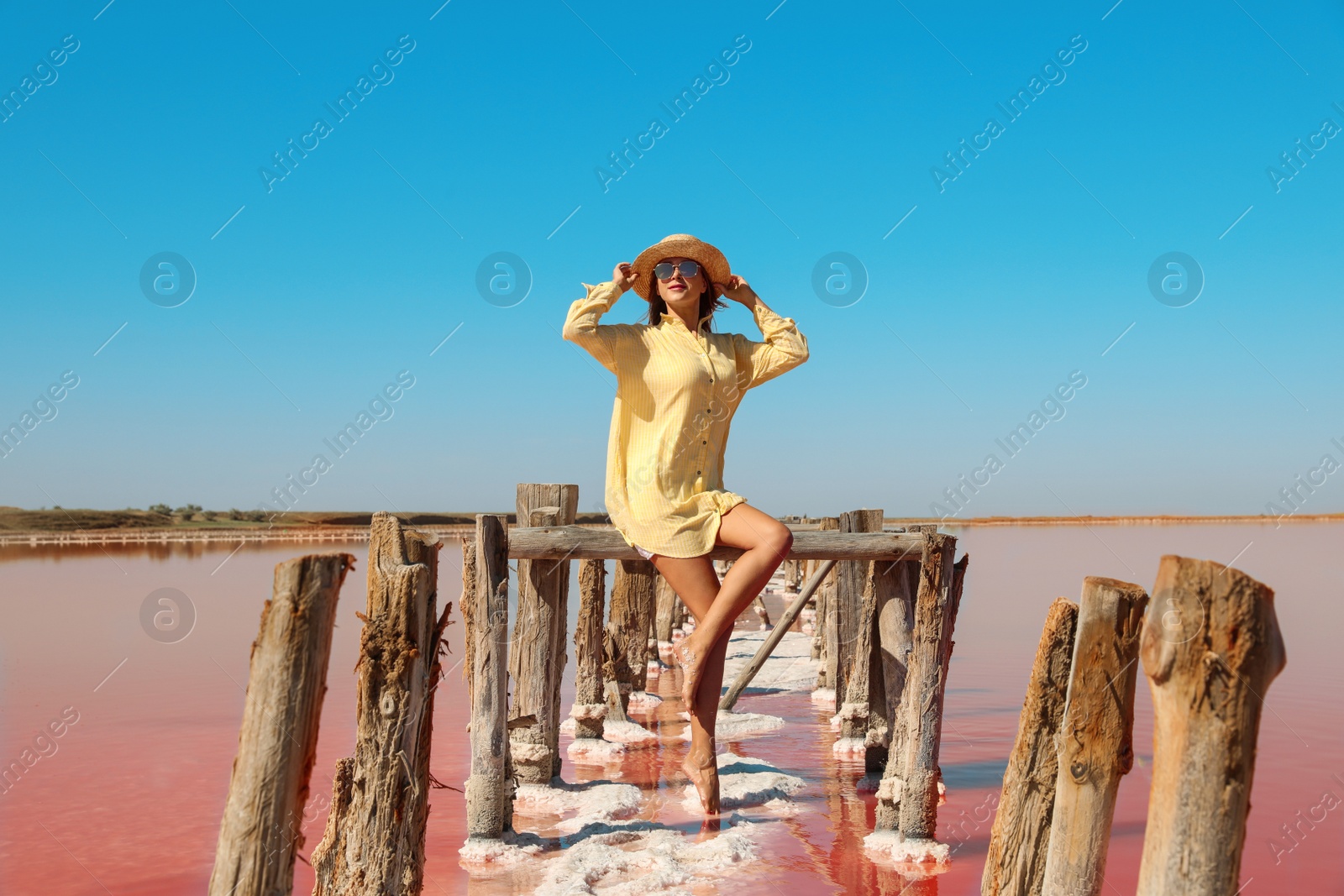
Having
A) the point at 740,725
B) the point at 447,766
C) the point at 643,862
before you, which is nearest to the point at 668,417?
the point at 643,862

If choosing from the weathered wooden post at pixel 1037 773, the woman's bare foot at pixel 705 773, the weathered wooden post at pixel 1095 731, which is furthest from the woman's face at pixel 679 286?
the weathered wooden post at pixel 1095 731

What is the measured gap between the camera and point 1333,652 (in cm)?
1309

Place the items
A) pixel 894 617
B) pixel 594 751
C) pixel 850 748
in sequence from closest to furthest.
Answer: pixel 894 617, pixel 850 748, pixel 594 751

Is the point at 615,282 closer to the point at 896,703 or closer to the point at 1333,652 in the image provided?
the point at 896,703

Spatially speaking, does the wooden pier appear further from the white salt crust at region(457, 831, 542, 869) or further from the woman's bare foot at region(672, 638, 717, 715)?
the woman's bare foot at region(672, 638, 717, 715)

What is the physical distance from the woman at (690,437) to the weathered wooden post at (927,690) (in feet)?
2.83

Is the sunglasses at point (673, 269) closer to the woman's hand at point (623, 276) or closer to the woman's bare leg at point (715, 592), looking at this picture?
the woman's hand at point (623, 276)

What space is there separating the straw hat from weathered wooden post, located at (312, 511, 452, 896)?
2.27 m

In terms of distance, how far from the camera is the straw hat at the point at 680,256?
5445 millimetres

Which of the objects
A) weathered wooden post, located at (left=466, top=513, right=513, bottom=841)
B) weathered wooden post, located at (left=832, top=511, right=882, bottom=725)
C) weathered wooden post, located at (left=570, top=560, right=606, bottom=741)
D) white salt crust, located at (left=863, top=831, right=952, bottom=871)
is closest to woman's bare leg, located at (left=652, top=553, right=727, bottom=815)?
weathered wooden post, located at (left=466, top=513, right=513, bottom=841)

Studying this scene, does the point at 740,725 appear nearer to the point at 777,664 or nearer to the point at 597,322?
the point at 777,664

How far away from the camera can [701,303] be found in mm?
5688

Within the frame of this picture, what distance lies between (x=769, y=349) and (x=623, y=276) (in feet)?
2.89

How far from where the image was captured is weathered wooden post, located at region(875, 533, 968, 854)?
18.1 feet
